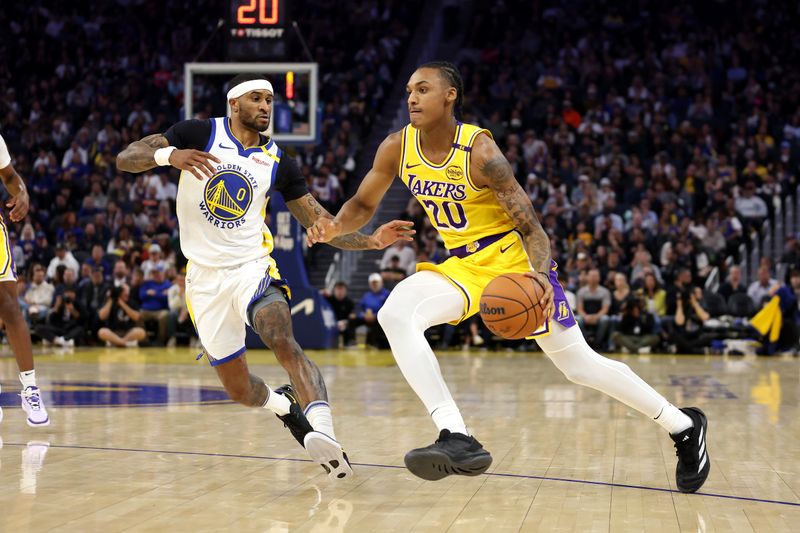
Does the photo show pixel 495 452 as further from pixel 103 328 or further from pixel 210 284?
pixel 103 328

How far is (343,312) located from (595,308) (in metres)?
3.53

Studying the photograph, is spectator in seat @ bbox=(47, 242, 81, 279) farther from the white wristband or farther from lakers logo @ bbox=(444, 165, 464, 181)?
lakers logo @ bbox=(444, 165, 464, 181)

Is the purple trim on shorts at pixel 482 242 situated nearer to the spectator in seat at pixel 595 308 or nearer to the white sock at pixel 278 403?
the white sock at pixel 278 403

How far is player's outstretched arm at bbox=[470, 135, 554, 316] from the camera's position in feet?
16.3

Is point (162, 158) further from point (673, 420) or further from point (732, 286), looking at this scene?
point (732, 286)

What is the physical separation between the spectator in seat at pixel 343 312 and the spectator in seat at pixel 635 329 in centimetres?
365

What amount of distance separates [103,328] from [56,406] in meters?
7.83

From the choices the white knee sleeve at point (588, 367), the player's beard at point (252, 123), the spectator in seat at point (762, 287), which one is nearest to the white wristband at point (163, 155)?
the player's beard at point (252, 123)

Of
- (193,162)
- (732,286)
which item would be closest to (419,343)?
(193,162)

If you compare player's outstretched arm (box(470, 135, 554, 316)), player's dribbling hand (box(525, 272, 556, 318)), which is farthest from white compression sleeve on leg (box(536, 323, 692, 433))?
player's outstretched arm (box(470, 135, 554, 316))

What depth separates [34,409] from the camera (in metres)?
6.86

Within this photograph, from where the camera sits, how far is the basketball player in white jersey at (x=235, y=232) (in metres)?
5.50

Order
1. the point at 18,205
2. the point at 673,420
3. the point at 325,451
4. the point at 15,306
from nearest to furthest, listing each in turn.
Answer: the point at 325,451 → the point at 673,420 → the point at 18,205 → the point at 15,306

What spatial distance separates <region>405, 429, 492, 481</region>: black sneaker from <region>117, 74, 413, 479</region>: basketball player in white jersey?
1.02 metres
